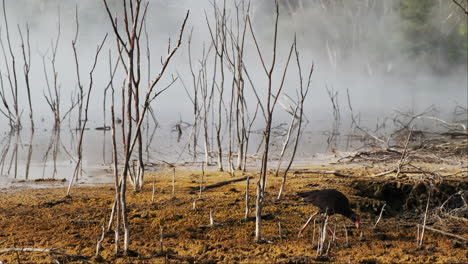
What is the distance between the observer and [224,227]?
2820 millimetres

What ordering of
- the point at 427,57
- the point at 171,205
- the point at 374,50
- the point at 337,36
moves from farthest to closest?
1. the point at 337,36
2. the point at 374,50
3. the point at 427,57
4. the point at 171,205

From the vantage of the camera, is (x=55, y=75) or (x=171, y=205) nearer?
(x=171, y=205)

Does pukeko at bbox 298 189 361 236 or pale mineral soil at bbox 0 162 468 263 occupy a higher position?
pukeko at bbox 298 189 361 236

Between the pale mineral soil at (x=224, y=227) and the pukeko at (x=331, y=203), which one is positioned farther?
the pukeko at (x=331, y=203)

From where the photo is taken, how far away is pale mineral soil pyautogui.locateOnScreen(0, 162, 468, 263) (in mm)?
2358

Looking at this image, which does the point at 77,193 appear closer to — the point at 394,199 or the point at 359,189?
the point at 359,189

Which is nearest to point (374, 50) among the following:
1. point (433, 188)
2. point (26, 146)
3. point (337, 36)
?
point (337, 36)

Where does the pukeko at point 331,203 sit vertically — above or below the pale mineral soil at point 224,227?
above

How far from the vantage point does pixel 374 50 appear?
38938mm

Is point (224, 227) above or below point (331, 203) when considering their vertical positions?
below

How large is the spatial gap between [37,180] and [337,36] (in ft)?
132

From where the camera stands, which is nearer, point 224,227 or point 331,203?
point 331,203

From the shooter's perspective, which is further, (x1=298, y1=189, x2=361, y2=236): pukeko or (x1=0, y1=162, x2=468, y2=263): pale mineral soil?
(x1=298, y1=189, x2=361, y2=236): pukeko

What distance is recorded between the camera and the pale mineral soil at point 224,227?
236 cm
